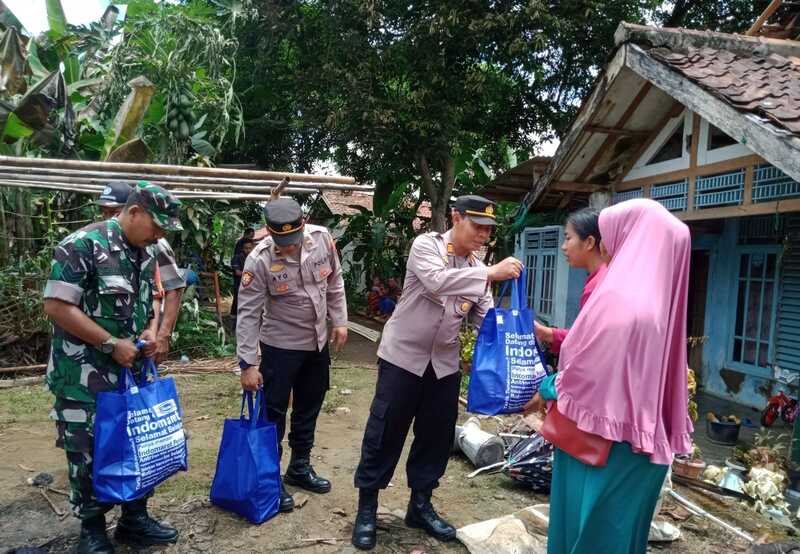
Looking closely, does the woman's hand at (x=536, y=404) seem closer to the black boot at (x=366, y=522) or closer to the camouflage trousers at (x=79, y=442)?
the black boot at (x=366, y=522)

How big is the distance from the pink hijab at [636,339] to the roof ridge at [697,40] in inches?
154

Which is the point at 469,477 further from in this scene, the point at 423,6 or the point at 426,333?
the point at 423,6

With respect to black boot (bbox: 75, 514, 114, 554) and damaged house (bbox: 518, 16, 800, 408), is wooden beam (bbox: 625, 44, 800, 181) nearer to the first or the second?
damaged house (bbox: 518, 16, 800, 408)

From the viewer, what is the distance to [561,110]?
1173cm

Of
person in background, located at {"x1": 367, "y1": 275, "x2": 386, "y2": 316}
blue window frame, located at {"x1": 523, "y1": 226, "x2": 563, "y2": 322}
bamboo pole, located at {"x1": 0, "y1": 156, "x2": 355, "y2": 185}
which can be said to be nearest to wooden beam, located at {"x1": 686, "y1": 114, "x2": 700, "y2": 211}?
blue window frame, located at {"x1": 523, "y1": 226, "x2": 563, "y2": 322}

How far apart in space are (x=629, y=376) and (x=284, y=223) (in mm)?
1965

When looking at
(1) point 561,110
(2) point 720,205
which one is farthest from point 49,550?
(1) point 561,110

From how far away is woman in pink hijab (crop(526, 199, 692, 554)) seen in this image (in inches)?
75.4

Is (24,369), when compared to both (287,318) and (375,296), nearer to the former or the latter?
(287,318)

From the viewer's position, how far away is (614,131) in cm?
614

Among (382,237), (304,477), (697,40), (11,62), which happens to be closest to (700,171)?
(697,40)

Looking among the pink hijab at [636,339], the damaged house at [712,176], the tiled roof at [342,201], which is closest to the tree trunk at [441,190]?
the damaged house at [712,176]

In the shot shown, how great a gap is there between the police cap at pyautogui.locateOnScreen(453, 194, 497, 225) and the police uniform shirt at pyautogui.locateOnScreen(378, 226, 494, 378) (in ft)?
0.66

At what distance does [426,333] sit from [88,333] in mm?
1538
